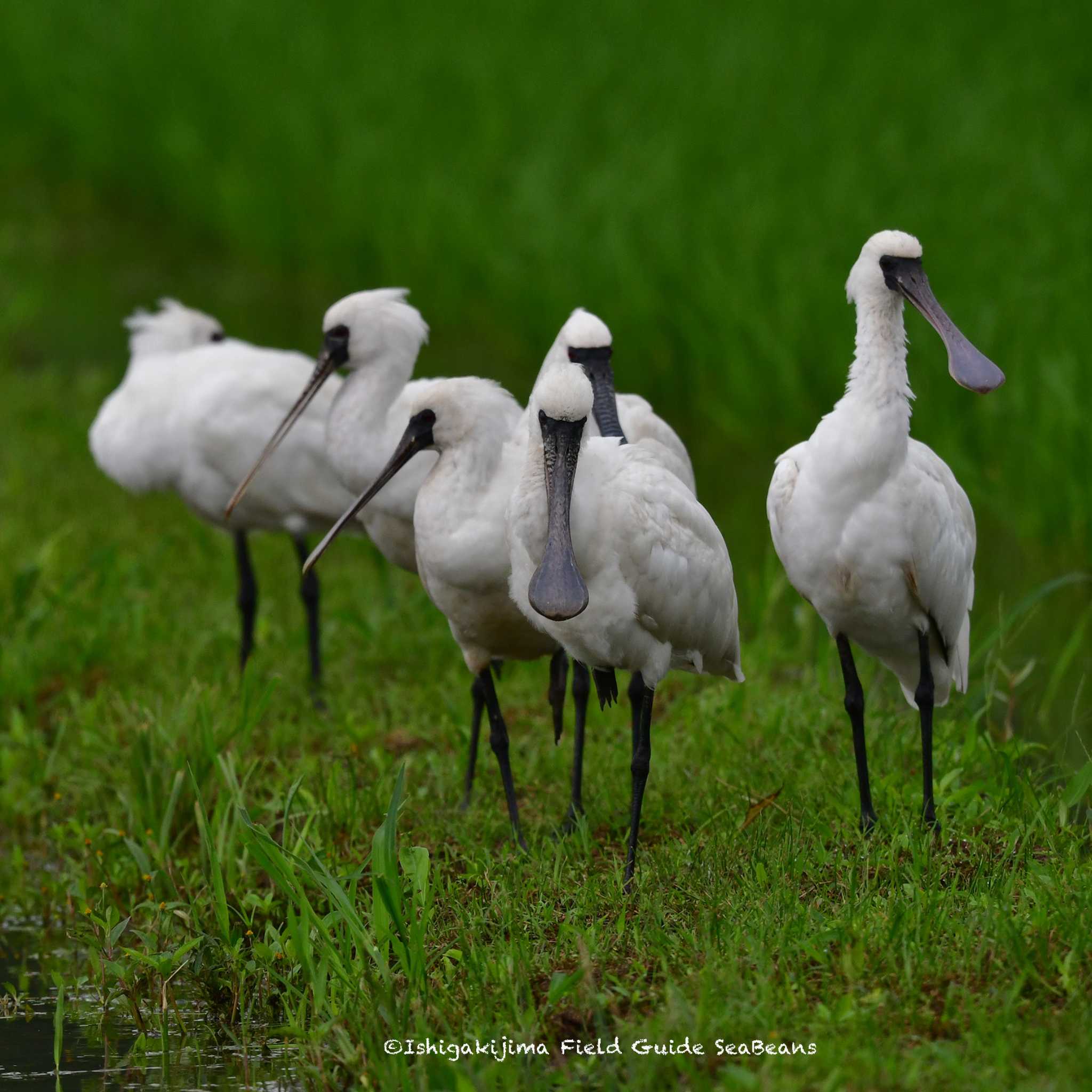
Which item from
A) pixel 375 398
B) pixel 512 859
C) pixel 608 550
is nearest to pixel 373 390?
pixel 375 398

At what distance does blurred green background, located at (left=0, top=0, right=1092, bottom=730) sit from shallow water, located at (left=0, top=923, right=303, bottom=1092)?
3257mm

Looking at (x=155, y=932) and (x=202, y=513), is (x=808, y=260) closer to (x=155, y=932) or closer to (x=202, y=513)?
(x=202, y=513)

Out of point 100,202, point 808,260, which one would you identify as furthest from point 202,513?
point 100,202

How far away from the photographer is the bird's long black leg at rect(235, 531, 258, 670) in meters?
7.50

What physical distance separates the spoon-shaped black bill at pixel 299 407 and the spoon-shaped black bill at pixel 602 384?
3.98ft

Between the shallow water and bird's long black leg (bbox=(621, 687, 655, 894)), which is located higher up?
bird's long black leg (bbox=(621, 687, 655, 894))

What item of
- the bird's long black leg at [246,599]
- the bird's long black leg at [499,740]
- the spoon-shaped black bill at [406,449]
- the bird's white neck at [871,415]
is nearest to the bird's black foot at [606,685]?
the bird's long black leg at [499,740]

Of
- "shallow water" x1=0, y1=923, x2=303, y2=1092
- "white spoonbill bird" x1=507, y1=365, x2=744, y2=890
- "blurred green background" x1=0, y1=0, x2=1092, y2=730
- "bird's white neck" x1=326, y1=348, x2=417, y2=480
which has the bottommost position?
"shallow water" x1=0, y1=923, x2=303, y2=1092

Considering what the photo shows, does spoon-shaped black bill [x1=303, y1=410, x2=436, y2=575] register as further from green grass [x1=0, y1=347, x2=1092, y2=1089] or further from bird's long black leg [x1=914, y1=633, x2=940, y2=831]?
bird's long black leg [x1=914, y1=633, x2=940, y2=831]

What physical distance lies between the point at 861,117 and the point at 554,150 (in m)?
2.16

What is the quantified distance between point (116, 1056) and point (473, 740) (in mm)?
1787

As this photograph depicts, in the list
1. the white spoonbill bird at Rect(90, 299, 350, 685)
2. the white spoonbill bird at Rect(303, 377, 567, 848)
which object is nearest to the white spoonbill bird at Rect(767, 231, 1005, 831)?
the white spoonbill bird at Rect(303, 377, 567, 848)

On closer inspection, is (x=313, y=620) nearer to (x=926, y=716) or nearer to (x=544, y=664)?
(x=544, y=664)

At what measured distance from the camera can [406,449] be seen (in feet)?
18.4
